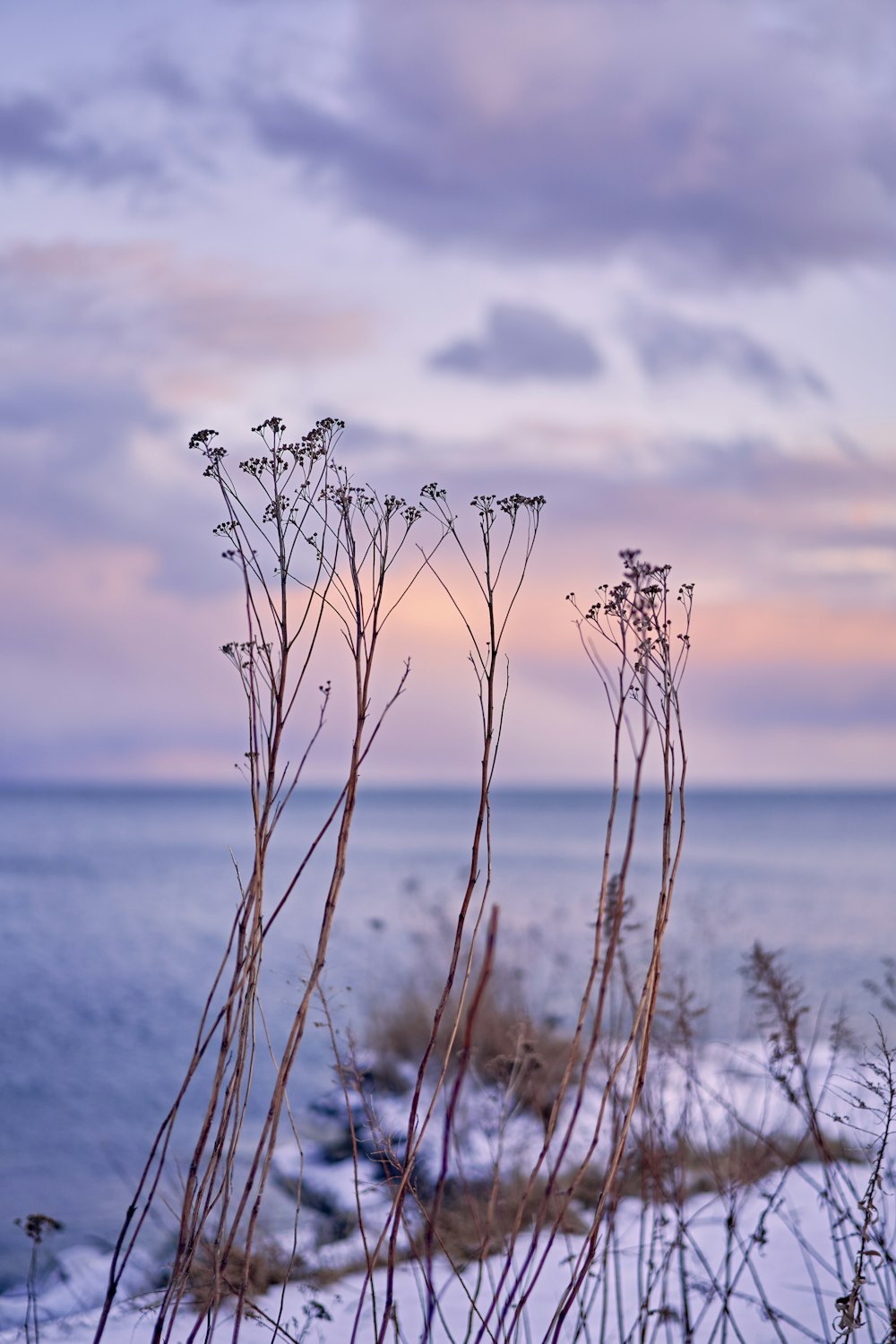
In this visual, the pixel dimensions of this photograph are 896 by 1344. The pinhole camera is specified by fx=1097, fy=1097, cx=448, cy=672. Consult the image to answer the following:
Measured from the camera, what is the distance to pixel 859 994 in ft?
30.5

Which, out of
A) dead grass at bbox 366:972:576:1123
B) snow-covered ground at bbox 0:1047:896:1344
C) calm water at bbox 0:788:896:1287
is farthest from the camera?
calm water at bbox 0:788:896:1287

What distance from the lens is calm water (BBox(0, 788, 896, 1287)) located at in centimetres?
644

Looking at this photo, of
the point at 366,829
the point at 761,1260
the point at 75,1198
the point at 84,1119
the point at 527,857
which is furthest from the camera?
the point at 366,829

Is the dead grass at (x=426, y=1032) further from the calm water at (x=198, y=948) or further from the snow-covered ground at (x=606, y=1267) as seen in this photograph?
the snow-covered ground at (x=606, y=1267)

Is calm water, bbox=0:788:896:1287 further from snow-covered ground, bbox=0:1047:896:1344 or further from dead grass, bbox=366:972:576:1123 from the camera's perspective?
snow-covered ground, bbox=0:1047:896:1344

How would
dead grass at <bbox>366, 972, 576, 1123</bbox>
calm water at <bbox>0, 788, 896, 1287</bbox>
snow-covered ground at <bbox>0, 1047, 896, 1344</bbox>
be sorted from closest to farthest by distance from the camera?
1. snow-covered ground at <bbox>0, 1047, 896, 1344</bbox>
2. dead grass at <bbox>366, 972, 576, 1123</bbox>
3. calm water at <bbox>0, 788, 896, 1287</bbox>

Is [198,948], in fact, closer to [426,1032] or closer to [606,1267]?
[426,1032]

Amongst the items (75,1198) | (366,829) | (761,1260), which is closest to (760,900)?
(75,1198)

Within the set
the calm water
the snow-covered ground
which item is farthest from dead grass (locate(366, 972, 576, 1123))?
the snow-covered ground

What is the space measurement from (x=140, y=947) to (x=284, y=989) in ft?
14.5

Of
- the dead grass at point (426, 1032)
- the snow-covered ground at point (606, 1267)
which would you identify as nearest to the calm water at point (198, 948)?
the dead grass at point (426, 1032)

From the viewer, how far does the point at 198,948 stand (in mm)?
13914

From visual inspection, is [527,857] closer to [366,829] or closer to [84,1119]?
[366,829]

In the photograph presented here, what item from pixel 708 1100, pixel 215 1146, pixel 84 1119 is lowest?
pixel 84 1119
